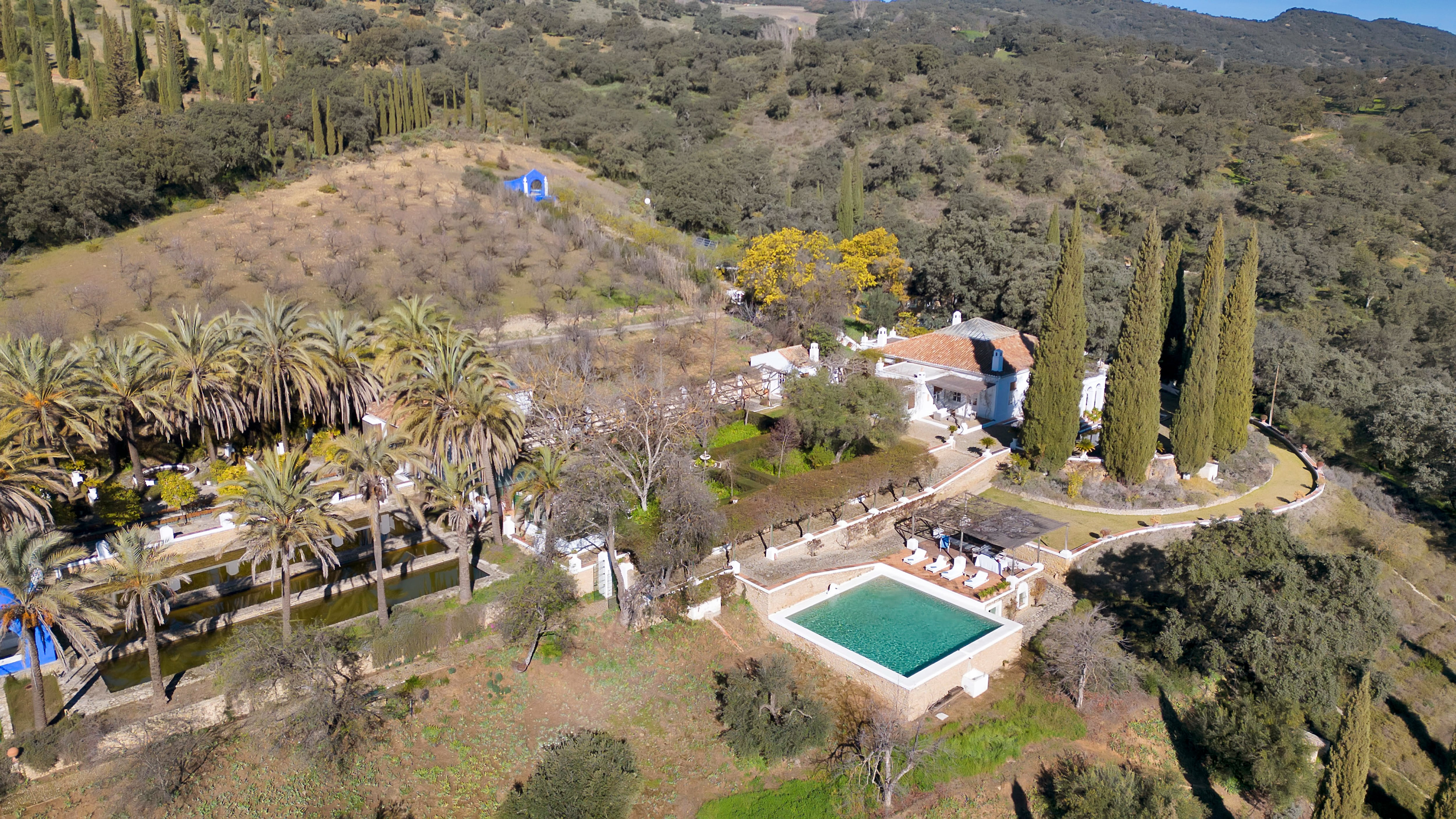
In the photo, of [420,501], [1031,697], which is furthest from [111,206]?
[1031,697]

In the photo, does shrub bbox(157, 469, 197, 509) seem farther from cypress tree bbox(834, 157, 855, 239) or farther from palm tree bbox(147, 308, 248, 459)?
cypress tree bbox(834, 157, 855, 239)

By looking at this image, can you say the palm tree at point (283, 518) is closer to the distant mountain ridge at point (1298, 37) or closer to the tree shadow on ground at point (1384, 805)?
the tree shadow on ground at point (1384, 805)

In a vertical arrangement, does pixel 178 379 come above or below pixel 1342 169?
below

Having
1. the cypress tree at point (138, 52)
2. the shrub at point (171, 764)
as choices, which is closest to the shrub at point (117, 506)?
the shrub at point (171, 764)

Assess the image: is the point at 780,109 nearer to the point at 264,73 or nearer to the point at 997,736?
the point at 264,73

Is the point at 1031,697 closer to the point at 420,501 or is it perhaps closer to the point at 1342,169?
the point at 420,501

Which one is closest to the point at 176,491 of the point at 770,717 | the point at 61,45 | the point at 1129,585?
the point at 770,717

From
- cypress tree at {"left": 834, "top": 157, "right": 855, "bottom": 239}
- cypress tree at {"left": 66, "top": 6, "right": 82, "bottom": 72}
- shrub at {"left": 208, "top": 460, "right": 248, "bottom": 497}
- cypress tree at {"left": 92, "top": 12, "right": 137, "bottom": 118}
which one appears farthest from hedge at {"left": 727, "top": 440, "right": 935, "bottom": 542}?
cypress tree at {"left": 66, "top": 6, "right": 82, "bottom": 72}
